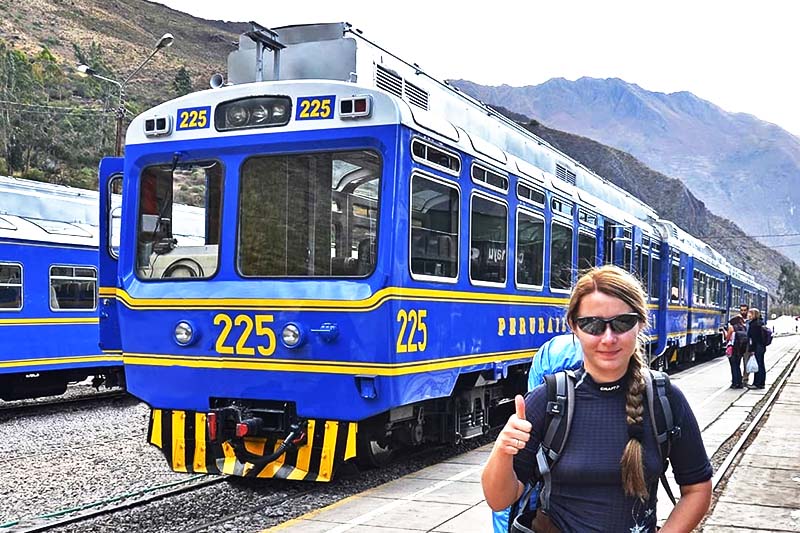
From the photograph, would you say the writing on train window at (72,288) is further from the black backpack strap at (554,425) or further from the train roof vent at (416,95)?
the black backpack strap at (554,425)

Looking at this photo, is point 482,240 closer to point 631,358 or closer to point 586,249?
point 586,249

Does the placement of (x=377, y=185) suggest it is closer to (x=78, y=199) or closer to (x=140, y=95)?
(x=78, y=199)

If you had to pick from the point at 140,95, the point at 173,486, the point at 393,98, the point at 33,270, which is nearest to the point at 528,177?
the point at 393,98

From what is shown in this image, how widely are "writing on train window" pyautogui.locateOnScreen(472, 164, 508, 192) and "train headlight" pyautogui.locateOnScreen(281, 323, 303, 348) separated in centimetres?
227

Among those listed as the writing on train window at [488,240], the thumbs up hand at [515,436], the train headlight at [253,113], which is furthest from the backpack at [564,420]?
the writing on train window at [488,240]

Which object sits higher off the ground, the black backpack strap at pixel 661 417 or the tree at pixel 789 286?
the tree at pixel 789 286

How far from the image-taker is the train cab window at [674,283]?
18.7 meters

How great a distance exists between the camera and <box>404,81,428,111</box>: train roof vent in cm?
825

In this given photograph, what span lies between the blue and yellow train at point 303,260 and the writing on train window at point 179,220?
1 cm

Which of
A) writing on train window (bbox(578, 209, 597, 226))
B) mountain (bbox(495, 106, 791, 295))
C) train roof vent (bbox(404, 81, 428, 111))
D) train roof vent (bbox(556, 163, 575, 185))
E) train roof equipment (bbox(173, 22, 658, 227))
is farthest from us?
mountain (bbox(495, 106, 791, 295))

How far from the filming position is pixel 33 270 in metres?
14.2

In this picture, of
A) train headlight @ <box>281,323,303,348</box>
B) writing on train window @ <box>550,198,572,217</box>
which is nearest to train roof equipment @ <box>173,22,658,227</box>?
writing on train window @ <box>550,198,572,217</box>

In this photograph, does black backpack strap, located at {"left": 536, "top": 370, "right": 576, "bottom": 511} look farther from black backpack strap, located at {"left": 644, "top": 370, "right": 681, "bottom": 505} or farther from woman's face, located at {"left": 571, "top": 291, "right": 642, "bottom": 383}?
black backpack strap, located at {"left": 644, "top": 370, "right": 681, "bottom": 505}

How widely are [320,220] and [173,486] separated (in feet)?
9.38
